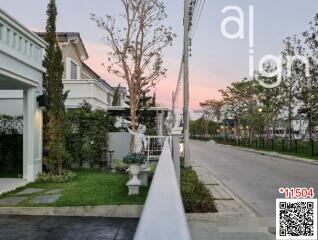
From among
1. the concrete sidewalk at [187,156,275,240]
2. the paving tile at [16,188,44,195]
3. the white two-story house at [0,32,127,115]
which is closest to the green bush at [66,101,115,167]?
the white two-story house at [0,32,127,115]

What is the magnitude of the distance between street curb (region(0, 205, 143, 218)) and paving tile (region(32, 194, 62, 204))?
614 millimetres

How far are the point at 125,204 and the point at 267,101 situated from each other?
127ft

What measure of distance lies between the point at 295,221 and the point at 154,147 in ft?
50.1

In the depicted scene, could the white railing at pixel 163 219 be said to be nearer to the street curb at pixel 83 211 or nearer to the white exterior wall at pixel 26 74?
the street curb at pixel 83 211

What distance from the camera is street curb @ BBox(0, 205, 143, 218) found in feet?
32.9

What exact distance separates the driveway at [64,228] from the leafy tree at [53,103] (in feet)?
17.0

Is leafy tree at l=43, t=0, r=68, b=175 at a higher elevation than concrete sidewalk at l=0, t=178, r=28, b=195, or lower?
higher

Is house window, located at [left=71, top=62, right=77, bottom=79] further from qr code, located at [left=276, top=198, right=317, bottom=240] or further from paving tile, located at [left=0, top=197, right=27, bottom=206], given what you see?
qr code, located at [left=276, top=198, right=317, bottom=240]

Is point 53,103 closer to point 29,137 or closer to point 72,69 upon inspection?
point 29,137

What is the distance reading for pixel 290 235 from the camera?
5309 mm

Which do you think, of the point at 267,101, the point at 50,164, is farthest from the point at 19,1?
the point at 267,101

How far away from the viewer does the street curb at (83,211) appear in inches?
395

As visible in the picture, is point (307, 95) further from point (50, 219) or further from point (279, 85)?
point (50, 219)

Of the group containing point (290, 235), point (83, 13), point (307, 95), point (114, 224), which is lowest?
point (114, 224)
